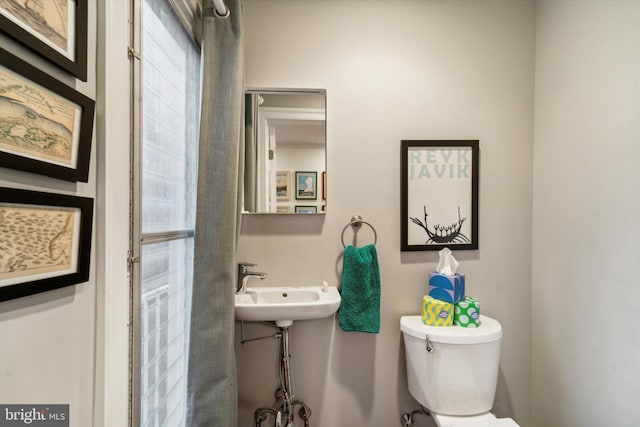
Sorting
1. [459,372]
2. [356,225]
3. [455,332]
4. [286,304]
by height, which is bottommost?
[459,372]

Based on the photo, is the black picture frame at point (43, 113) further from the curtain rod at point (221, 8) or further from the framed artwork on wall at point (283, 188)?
the framed artwork on wall at point (283, 188)

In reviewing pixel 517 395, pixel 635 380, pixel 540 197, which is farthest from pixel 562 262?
pixel 517 395

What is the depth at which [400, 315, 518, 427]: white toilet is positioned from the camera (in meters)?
1.22

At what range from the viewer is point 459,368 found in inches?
48.0

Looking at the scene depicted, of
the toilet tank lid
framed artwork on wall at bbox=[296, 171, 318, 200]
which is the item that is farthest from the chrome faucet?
the toilet tank lid

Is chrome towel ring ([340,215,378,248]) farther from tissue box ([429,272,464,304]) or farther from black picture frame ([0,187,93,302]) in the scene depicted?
black picture frame ([0,187,93,302])

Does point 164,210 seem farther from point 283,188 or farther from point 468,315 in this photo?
point 468,315

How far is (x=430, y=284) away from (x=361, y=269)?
0.37 metres

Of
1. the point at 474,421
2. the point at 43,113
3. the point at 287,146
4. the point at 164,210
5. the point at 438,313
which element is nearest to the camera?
the point at 43,113

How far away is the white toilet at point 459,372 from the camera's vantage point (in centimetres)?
122

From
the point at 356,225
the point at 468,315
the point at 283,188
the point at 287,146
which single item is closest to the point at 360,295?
the point at 356,225

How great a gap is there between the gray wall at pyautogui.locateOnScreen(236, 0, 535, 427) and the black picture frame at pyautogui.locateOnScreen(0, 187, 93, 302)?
0.83m

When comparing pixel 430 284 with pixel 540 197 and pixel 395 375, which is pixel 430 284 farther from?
pixel 540 197

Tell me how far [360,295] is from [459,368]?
1.71 ft
